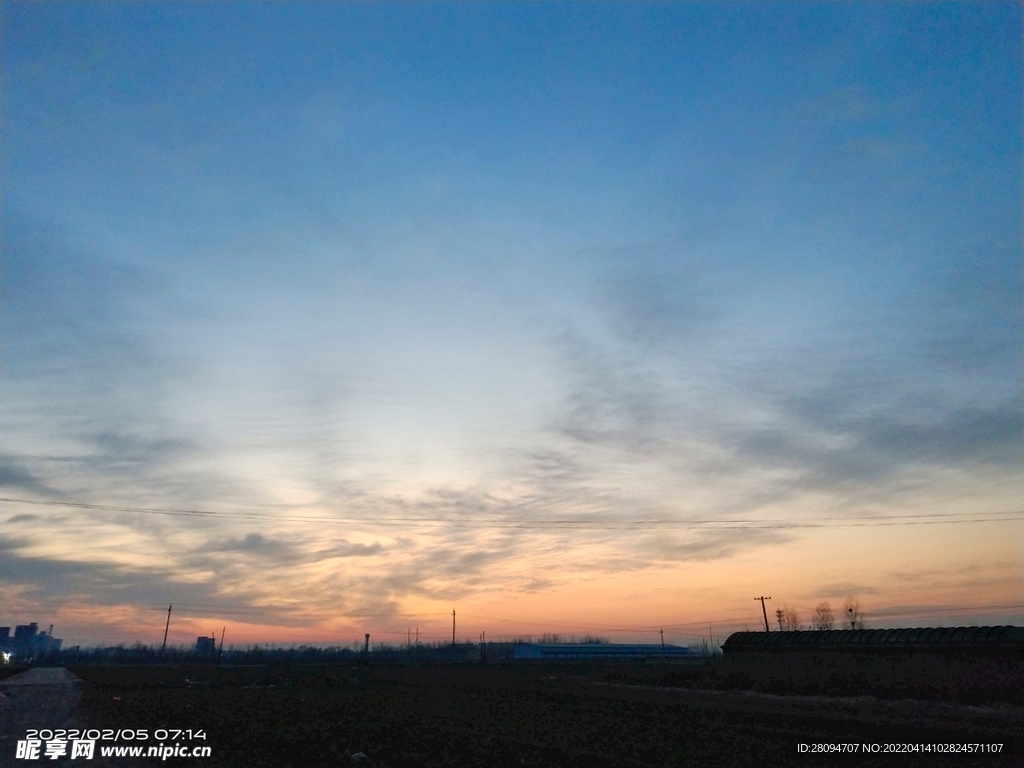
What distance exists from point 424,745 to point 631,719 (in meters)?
13.8

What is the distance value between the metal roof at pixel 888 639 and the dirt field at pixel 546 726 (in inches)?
334

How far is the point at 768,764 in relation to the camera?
22859mm

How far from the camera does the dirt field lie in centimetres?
2456

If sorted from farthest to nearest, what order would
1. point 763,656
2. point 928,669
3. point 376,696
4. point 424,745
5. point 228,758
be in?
point 763,656
point 376,696
point 928,669
point 424,745
point 228,758

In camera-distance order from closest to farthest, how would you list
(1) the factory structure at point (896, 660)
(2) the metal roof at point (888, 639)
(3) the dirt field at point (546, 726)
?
(3) the dirt field at point (546, 726), (1) the factory structure at point (896, 660), (2) the metal roof at point (888, 639)

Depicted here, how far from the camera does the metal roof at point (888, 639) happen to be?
46.1m

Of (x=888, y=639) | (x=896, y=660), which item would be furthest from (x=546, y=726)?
(x=888, y=639)

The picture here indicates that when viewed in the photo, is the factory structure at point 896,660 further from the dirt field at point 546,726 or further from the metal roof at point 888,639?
the dirt field at point 546,726

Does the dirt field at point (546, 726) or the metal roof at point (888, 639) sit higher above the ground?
the metal roof at point (888, 639)

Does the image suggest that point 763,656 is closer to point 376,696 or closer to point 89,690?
point 376,696

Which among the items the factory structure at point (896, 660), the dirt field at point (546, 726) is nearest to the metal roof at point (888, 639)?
the factory structure at point (896, 660)

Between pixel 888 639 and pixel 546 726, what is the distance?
36242 mm

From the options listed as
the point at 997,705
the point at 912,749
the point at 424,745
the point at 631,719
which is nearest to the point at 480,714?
the point at 631,719

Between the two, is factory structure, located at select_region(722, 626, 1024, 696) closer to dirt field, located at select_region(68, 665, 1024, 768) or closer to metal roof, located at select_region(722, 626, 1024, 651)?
metal roof, located at select_region(722, 626, 1024, 651)
